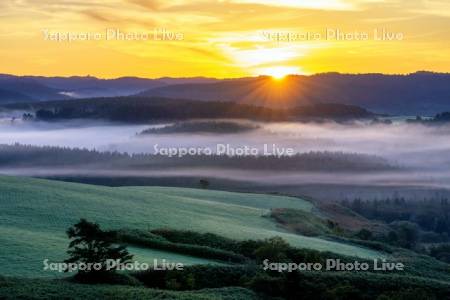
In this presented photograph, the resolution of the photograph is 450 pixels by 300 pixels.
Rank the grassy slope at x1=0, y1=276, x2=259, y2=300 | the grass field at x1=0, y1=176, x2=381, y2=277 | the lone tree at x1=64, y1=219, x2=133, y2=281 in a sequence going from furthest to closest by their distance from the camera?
the grass field at x1=0, y1=176, x2=381, y2=277 < the lone tree at x1=64, y1=219, x2=133, y2=281 < the grassy slope at x1=0, y1=276, x2=259, y2=300

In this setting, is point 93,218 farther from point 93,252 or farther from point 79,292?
point 79,292

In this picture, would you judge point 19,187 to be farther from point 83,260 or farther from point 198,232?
point 83,260

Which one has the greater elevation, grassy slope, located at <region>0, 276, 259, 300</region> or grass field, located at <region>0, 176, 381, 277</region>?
grass field, located at <region>0, 176, 381, 277</region>

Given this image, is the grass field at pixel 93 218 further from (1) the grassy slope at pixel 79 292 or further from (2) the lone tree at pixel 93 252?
(1) the grassy slope at pixel 79 292

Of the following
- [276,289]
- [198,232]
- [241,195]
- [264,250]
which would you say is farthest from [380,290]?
[241,195]

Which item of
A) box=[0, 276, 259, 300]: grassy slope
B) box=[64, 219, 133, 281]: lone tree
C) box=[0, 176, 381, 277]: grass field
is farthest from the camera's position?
box=[0, 176, 381, 277]: grass field

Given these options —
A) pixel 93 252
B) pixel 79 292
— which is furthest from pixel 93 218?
pixel 79 292

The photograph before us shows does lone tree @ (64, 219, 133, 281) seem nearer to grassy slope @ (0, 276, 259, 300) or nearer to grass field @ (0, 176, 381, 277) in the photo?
grassy slope @ (0, 276, 259, 300)

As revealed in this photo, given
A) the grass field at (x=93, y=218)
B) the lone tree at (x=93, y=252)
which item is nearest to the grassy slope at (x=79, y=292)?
the lone tree at (x=93, y=252)

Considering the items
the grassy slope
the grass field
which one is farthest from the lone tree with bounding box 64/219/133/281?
the grass field
